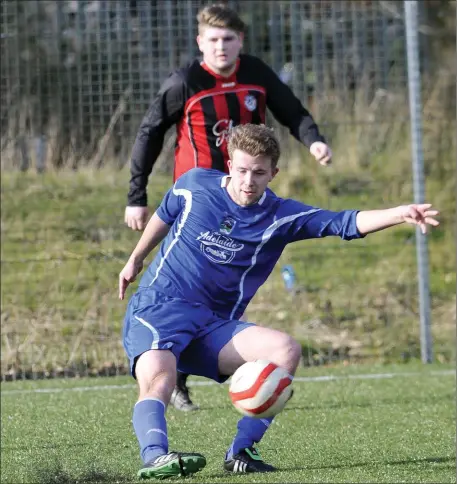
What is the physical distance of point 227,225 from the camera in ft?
16.6

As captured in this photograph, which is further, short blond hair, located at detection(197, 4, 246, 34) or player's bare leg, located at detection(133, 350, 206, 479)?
short blond hair, located at detection(197, 4, 246, 34)

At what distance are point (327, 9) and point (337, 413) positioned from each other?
4.27 metres

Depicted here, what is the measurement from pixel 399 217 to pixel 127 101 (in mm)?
5404

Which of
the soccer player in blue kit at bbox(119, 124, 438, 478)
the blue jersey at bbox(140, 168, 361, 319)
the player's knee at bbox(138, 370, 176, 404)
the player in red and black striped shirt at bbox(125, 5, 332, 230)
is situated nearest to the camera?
the player's knee at bbox(138, 370, 176, 404)

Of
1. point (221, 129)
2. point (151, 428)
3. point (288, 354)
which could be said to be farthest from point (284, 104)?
point (151, 428)

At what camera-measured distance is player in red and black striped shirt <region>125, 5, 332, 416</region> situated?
6699 millimetres

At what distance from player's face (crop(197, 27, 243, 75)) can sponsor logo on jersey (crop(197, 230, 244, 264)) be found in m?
1.88

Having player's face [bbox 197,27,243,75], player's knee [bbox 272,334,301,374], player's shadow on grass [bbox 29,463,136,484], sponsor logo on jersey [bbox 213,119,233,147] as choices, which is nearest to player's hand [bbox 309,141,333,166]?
sponsor logo on jersey [bbox 213,119,233,147]

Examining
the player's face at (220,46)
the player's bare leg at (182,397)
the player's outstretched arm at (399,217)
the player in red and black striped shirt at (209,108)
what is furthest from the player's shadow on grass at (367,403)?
the player's outstretched arm at (399,217)

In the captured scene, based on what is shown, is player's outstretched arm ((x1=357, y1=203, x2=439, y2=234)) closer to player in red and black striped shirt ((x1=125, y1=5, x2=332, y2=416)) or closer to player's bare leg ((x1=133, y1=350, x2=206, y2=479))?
player's bare leg ((x1=133, y1=350, x2=206, y2=479))

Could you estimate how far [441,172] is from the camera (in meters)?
11.5

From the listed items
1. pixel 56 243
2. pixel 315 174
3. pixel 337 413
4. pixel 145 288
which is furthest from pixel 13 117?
pixel 145 288

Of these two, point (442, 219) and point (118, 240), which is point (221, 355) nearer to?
point (118, 240)

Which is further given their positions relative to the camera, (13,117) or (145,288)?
(13,117)
